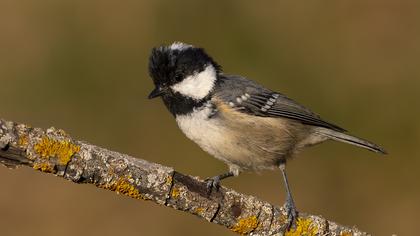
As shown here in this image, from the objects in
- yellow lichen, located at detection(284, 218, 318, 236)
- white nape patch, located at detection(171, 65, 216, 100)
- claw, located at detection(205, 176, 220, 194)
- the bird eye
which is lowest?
yellow lichen, located at detection(284, 218, 318, 236)

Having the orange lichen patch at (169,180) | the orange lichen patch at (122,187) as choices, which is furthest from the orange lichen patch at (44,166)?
the orange lichen patch at (169,180)

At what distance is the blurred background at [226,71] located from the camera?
6.45 metres

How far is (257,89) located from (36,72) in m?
2.82

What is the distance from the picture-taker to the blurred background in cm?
645

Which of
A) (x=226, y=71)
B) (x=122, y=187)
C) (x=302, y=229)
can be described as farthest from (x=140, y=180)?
(x=226, y=71)

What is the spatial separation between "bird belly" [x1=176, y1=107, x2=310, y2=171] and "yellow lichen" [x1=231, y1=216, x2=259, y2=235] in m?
0.83

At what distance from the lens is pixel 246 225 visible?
13.5 feet

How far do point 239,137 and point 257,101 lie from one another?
447mm

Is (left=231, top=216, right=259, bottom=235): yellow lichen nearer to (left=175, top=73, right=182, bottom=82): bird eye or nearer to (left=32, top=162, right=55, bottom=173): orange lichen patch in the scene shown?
(left=32, top=162, right=55, bottom=173): orange lichen patch

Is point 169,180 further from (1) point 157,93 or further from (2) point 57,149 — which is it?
(1) point 157,93

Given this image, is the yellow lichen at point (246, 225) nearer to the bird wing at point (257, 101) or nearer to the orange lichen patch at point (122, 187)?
the orange lichen patch at point (122, 187)

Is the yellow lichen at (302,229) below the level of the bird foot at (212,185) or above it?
below

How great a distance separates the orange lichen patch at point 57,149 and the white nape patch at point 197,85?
1.43 meters

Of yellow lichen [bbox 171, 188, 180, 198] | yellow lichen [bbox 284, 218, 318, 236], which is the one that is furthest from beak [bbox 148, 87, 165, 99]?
yellow lichen [bbox 284, 218, 318, 236]
